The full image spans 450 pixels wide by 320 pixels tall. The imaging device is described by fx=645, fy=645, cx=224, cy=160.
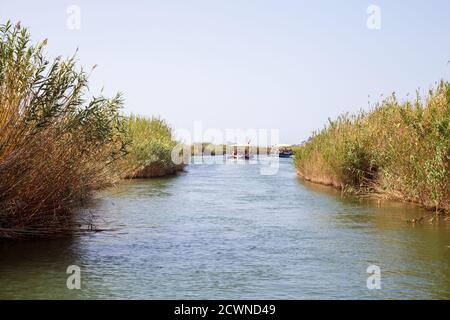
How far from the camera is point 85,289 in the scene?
23.9ft

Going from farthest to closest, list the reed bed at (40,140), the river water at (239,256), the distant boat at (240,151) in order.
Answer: the distant boat at (240,151) < the reed bed at (40,140) < the river water at (239,256)

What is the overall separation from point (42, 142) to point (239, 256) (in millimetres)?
3528

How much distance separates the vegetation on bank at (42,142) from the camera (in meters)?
9.59

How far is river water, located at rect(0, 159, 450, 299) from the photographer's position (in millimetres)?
7359

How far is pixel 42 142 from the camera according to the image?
10008 mm

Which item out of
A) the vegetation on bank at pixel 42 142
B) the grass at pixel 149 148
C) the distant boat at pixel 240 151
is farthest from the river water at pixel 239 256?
the distant boat at pixel 240 151

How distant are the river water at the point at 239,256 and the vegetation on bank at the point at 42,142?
0.55 metres

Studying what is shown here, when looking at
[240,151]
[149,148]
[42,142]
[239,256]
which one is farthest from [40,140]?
[240,151]

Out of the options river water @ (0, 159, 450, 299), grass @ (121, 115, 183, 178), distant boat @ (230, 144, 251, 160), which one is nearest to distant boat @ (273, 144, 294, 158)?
distant boat @ (230, 144, 251, 160)

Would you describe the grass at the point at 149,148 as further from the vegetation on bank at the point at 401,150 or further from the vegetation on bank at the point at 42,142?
the vegetation on bank at the point at 42,142

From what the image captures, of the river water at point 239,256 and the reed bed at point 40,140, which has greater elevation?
the reed bed at point 40,140

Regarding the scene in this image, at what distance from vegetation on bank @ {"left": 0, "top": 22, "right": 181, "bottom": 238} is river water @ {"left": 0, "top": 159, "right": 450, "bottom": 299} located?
550 mm

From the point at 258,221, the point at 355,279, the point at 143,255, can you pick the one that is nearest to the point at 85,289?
the point at 143,255

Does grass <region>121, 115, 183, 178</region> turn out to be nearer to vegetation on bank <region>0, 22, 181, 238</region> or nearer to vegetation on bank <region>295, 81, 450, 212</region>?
vegetation on bank <region>295, 81, 450, 212</region>
